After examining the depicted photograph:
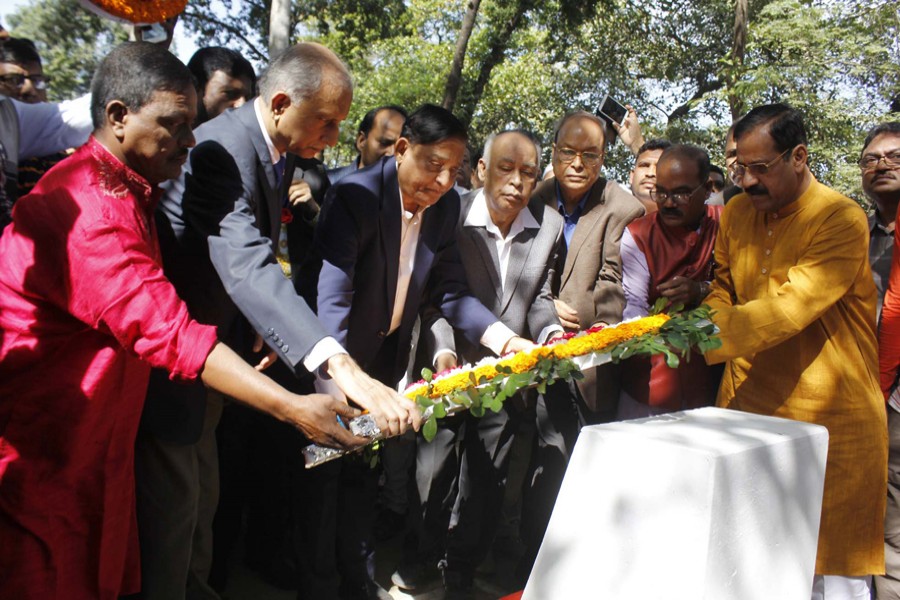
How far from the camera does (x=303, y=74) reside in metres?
2.58

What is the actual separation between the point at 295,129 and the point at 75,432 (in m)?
1.27

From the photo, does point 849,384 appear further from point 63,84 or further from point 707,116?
point 63,84

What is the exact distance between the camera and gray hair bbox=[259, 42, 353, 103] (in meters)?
2.58

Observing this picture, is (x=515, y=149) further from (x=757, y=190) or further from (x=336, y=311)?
(x=336, y=311)

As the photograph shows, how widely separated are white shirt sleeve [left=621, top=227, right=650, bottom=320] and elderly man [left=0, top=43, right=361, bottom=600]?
218cm

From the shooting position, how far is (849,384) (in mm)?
3170

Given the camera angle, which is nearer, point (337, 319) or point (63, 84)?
point (337, 319)

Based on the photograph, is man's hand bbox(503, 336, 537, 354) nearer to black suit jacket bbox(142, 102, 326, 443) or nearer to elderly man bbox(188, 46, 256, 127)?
black suit jacket bbox(142, 102, 326, 443)

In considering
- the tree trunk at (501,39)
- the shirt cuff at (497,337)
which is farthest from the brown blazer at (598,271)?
the tree trunk at (501,39)

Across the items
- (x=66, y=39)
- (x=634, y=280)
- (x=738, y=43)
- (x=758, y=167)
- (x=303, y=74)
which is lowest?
(x=66, y=39)

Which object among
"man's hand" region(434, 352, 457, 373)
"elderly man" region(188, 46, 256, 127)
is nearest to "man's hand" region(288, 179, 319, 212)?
"elderly man" region(188, 46, 256, 127)

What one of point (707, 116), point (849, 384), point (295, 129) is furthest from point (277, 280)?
point (707, 116)

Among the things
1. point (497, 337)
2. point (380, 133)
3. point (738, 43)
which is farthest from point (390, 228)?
point (738, 43)

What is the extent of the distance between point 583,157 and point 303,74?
6.70 feet
